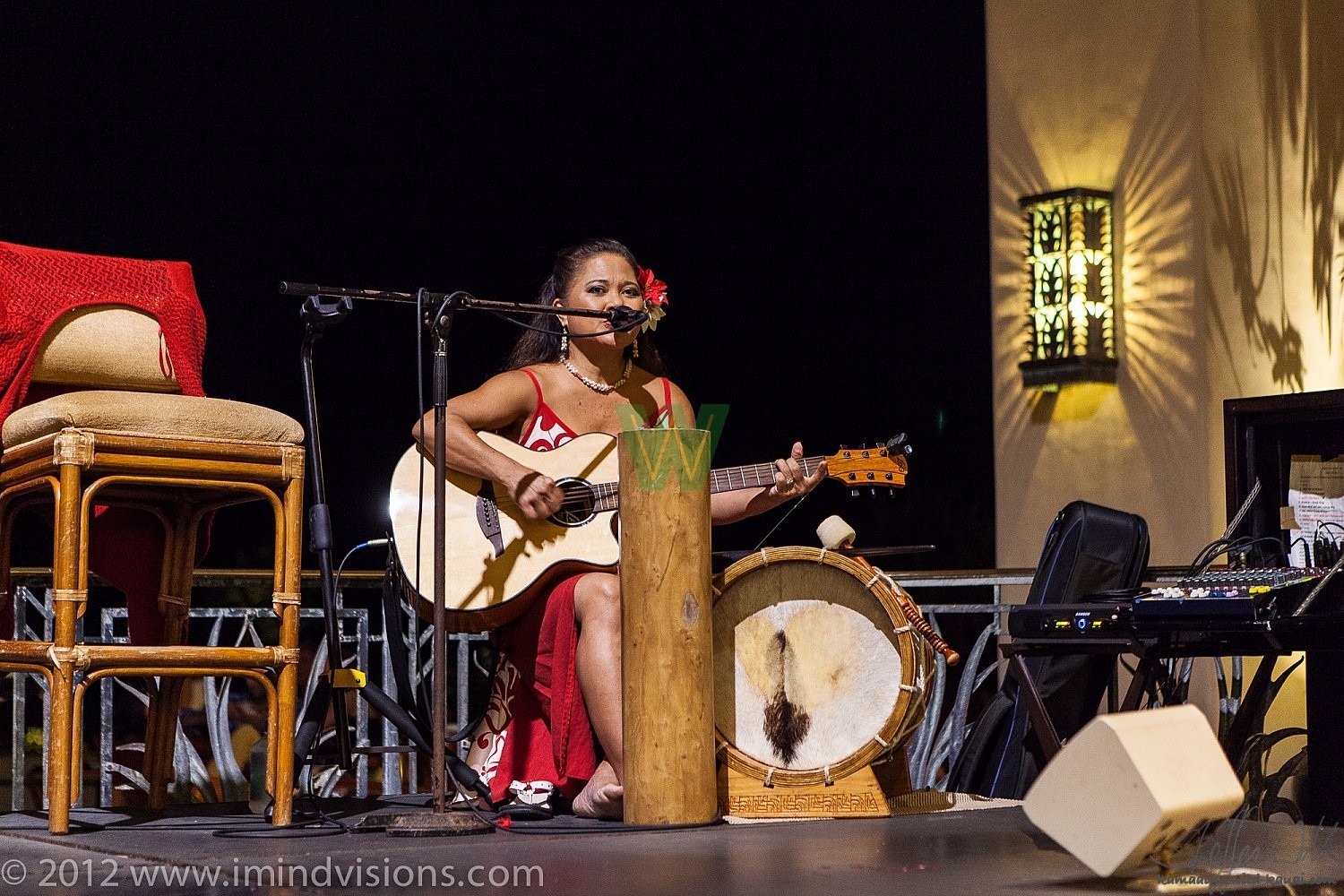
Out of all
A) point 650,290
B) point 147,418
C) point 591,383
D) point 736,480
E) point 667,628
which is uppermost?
point 650,290

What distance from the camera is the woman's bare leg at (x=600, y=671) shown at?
3404mm

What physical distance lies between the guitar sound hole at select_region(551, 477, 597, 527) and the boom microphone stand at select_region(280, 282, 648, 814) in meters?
0.36

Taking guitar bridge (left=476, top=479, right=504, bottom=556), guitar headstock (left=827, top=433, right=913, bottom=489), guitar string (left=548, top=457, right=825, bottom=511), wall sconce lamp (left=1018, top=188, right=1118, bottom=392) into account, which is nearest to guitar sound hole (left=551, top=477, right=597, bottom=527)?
guitar string (left=548, top=457, right=825, bottom=511)

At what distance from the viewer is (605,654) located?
136 inches

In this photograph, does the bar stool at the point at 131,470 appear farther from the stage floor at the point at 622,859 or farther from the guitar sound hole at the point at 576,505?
the guitar sound hole at the point at 576,505

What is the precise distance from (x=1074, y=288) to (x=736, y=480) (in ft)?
9.22

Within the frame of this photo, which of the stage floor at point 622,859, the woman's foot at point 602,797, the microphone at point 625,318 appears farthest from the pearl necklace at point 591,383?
the stage floor at point 622,859

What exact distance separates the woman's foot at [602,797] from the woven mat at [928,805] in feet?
0.73

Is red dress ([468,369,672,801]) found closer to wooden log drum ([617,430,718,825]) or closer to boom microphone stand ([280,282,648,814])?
boom microphone stand ([280,282,648,814])

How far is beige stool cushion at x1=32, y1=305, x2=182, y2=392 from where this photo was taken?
327 centimetres

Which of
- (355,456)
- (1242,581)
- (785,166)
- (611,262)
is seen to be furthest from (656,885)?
(785,166)

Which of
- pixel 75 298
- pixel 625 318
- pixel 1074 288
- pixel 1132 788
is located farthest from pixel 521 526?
pixel 1074 288

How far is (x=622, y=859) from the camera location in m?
2.70

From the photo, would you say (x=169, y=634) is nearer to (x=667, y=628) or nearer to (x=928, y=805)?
(x=667, y=628)
